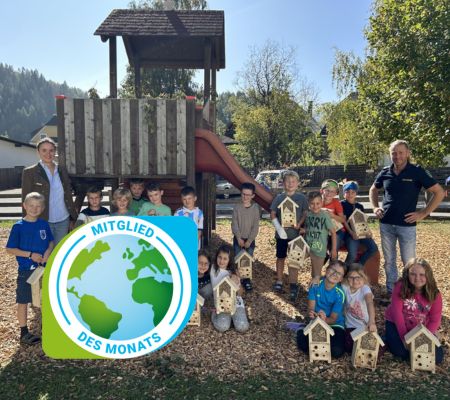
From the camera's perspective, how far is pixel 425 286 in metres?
3.79

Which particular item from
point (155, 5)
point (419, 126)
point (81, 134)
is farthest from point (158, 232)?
point (155, 5)

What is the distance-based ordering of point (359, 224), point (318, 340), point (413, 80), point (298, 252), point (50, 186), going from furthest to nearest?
point (413, 80), point (359, 224), point (298, 252), point (50, 186), point (318, 340)

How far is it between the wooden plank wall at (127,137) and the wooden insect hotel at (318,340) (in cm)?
327

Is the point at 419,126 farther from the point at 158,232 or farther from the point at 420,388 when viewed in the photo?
the point at 158,232

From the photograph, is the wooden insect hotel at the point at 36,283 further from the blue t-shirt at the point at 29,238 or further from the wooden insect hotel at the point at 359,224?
the wooden insect hotel at the point at 359,224

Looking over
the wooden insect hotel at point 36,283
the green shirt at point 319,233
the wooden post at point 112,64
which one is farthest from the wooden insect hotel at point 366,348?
the wooden post at point 112,64

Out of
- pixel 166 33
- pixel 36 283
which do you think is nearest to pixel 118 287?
pixel 36 283

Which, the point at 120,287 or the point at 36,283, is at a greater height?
the point at 120,287

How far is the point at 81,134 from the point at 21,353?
3.50 meters

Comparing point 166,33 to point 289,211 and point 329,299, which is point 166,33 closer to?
point 289,211

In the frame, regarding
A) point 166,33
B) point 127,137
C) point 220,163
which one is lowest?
point 220,163

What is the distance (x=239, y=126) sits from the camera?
24812 millimetres

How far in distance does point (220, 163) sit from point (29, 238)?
3.35 meters

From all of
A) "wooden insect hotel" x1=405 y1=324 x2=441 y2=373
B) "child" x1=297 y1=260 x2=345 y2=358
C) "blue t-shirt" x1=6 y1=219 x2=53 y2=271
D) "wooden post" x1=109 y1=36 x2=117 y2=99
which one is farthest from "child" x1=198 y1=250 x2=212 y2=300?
"wooden post" x1=109 y1=36 x2=117 y2=99
